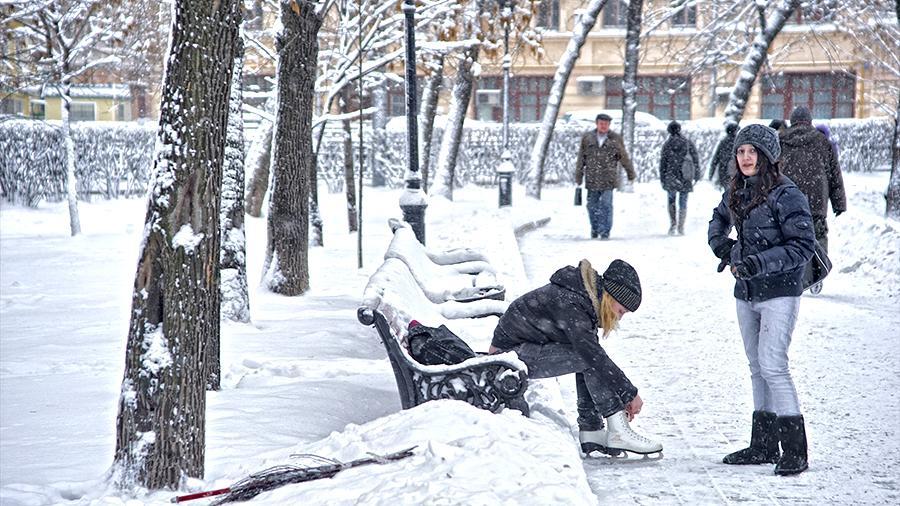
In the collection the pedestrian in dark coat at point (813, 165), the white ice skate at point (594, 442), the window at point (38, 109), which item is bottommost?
the white ice skate at point (594, 442)

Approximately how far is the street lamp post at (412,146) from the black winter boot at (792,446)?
6.04m

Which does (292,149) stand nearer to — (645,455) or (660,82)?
(645,455)

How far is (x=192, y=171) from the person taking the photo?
493 cm

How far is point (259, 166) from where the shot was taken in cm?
1962

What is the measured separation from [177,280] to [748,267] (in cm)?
262

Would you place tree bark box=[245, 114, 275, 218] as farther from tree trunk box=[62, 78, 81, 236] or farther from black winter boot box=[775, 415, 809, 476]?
black winter boot box=[775, 415, 809, 476]

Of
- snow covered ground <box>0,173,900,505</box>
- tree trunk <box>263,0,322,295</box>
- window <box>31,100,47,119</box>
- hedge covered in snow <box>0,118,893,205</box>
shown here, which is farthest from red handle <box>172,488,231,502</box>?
hedge covered in snow <box>0,118,893,205</box>

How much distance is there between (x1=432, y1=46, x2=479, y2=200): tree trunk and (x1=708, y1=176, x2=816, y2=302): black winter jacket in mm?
16796

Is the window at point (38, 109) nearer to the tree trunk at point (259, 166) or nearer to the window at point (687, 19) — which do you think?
the tree trunk at point (259, 166)

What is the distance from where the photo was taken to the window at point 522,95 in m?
46.2

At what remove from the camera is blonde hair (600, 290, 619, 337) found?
18.8 ft

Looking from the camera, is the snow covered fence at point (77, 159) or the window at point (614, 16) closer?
the snow covered fence at point (77, 159)

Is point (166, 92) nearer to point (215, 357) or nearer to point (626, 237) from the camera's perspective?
point (215, 357)

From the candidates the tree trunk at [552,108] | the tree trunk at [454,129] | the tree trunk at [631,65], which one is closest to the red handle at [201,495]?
the tree trunk at [454,129]
